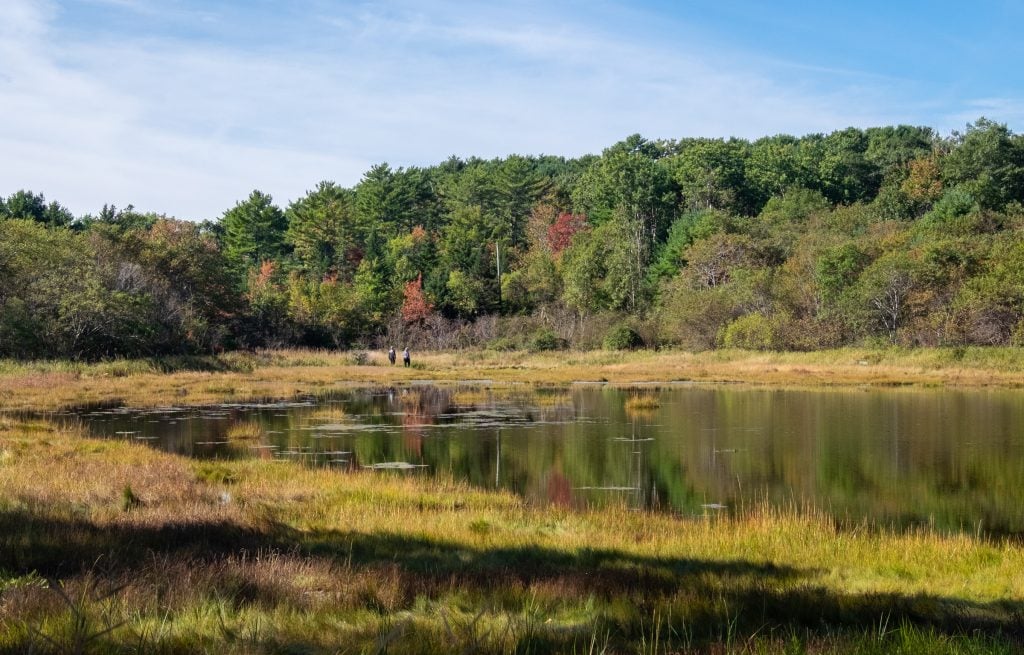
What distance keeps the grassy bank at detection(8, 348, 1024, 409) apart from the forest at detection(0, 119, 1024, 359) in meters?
4.48

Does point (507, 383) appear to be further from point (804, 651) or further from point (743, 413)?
point (804, 651)

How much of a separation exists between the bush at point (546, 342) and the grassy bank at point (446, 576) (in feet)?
216

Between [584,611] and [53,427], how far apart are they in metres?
23.3

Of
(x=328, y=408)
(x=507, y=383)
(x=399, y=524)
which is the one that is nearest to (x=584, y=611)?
(x=399, y=524)

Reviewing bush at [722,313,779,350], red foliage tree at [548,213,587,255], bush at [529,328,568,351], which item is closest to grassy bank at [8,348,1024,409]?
bush at [722,313,779,350]

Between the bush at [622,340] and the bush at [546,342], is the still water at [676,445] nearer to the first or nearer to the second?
the bush at [622,340]

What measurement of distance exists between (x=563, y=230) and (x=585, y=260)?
70.7 feet

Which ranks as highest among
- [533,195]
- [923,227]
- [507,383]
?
[533,195]

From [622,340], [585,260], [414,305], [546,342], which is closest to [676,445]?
[622,340]

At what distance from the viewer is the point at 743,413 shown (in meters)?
34.9

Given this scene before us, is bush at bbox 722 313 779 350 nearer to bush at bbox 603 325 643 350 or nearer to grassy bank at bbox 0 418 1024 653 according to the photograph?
bush at bbox 603 325 643 350

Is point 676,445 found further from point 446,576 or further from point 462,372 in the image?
point 462,372

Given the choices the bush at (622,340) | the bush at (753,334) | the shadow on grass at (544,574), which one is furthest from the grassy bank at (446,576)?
the bush at (622,340)

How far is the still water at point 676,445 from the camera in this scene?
18594mm
